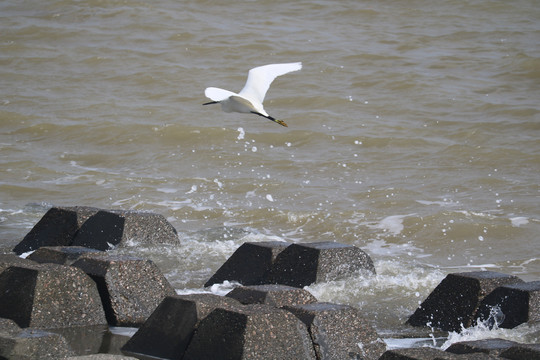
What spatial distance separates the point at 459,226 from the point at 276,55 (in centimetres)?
956

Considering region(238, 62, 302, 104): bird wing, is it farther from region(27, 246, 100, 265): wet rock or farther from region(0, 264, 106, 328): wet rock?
region(0, 264, 106, 328): wet rock

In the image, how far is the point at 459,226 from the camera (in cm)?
941

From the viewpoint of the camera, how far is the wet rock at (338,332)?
430 centimetres

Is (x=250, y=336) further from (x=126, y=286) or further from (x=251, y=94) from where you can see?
(x=251, y=94)

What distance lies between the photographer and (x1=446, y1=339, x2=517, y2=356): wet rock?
12.8 feet

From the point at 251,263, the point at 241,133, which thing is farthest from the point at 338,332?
the point at 241,133

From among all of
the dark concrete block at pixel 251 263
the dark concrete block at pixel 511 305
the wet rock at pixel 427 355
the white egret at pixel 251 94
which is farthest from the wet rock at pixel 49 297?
the dark concrete block at pixel 511 305

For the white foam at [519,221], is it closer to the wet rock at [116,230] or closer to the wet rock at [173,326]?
the wet rock at [116,230]

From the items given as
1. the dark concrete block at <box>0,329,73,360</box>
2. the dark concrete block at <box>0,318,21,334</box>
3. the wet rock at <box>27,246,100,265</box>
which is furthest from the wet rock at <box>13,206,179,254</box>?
the dark concrete block at <box>0,329,73,360</box>

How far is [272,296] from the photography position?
4664mm

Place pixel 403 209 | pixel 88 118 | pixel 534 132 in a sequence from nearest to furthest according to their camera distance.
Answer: pixel 403 209 < pixel 534 132 < pixel 88 118

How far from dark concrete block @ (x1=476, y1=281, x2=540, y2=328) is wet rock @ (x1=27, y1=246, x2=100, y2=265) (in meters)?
2.41

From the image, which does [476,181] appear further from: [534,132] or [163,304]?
[163,304]

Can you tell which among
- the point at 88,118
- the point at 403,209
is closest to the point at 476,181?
the point at 403,209
